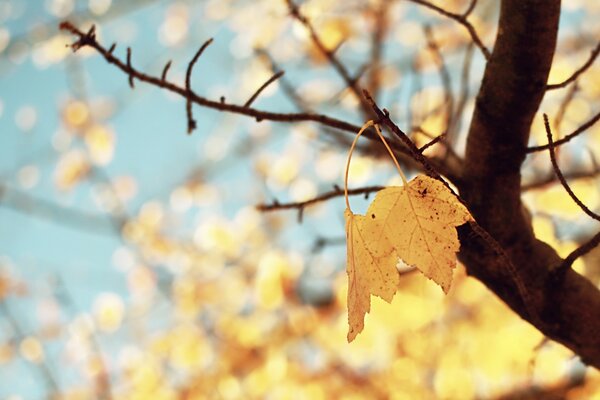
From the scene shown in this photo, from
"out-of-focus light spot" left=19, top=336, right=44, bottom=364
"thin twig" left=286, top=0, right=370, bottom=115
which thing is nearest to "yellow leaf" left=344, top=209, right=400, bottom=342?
"thin twig" left=286, top=0, right=370, bottom=115

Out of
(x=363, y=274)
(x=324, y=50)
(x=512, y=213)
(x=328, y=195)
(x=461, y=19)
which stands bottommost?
(x=363, y=274)

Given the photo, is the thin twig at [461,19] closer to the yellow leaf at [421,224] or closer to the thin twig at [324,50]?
the thin twig at [324,50]

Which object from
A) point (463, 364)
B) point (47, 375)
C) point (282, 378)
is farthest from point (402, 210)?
point (47, 375)

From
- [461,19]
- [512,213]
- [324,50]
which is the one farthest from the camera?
[324,50]

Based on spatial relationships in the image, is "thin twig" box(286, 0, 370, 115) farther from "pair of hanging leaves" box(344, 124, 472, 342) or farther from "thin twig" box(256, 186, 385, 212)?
"pair of hanging leaves" box(344, 124, 472, 342)

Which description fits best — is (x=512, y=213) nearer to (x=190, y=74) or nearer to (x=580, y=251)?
(x=580, y=251)

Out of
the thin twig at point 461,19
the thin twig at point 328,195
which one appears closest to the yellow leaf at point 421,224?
the thin twig at point 328,195

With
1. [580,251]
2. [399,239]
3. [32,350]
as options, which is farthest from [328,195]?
[32,350]
